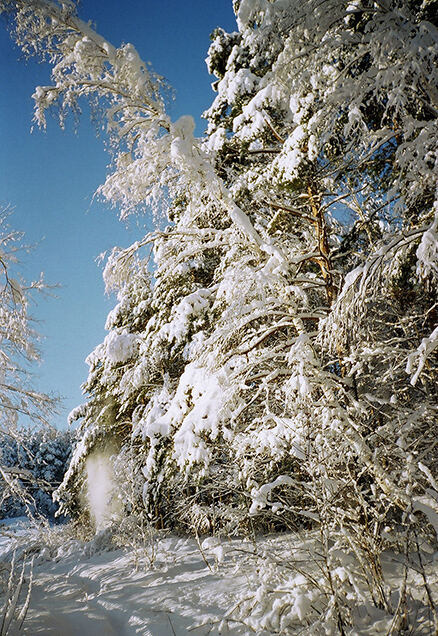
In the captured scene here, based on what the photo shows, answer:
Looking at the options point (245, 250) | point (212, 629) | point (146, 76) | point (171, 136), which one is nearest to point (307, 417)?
point (212, 629)

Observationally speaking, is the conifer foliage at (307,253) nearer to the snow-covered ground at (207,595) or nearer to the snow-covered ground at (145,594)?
the snow-covered ground at (207,595)

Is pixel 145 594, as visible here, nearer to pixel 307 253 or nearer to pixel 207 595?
pixel 207 595

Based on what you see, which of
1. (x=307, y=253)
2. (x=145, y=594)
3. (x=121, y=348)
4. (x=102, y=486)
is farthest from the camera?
(x=102, y=486)

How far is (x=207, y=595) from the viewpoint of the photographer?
14.8 ft

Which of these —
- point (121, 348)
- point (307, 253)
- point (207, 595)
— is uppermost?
point (121, 348)

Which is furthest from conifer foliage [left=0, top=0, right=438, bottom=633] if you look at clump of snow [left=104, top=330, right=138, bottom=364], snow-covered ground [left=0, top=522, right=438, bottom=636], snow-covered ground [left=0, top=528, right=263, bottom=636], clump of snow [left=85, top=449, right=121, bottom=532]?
clump of snow [left=85, top=449, right=121, bottom=532]

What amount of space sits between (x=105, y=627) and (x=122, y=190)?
5832 millimetres

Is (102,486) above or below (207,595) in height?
above

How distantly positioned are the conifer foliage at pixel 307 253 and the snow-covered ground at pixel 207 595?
256 mm

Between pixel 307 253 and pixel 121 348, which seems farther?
pixel 121 348

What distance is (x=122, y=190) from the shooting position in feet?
17.9

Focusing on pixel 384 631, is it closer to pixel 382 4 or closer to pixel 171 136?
pixel 171 136

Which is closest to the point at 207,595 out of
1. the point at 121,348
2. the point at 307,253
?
the point at 307,253

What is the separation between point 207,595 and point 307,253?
195 inches
